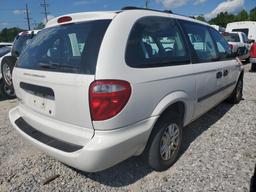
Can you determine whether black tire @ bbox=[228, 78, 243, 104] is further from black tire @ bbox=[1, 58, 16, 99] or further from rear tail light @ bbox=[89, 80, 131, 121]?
black tire @ bbox=[1, 58, 16, 99]

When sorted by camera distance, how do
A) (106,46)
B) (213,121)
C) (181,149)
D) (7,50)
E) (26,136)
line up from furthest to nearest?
(7,50)
(213,121)
(181,149)
(26,136)
(106,46)

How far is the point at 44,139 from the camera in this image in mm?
2398

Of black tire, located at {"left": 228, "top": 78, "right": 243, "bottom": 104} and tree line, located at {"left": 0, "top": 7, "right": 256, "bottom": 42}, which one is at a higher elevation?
tree line, located at {"left": 0, "top": 7, "right": 256, "bottom": 42}

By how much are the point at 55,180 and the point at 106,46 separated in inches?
64.0

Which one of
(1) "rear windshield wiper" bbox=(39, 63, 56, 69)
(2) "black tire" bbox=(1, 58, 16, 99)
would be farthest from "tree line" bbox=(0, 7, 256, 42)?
Result: (1) "rear windshield wiper" bbox=(39, 63, 56, 69)

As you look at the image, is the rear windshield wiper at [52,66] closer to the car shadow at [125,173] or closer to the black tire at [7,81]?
the car shadow at [125,173]

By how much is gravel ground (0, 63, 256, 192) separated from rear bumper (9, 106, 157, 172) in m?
0.55

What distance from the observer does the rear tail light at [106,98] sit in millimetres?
1970

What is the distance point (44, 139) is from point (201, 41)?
255 centimetres

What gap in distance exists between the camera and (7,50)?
7199 millimetres

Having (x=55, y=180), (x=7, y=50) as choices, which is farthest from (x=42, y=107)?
(x=7, y=50)

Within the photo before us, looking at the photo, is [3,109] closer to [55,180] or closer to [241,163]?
[55,180]

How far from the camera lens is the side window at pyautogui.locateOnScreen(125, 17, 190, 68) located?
2.23 meters

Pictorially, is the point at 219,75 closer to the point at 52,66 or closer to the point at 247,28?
the point at 52,66
